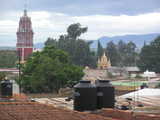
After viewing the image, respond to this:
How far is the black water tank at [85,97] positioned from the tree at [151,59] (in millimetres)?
53437

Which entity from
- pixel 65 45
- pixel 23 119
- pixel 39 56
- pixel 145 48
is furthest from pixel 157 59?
pixel 23 119

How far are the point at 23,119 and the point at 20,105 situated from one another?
338 cm

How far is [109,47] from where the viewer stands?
86.8 meters

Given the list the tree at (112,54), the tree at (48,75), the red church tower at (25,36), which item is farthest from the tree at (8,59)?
the tree at (48,75)

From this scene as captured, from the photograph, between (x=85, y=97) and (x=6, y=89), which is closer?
(x=85, y=97)

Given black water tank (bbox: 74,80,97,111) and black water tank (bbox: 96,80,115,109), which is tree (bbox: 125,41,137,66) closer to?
black water tank (bbox: 96,80,115,109)

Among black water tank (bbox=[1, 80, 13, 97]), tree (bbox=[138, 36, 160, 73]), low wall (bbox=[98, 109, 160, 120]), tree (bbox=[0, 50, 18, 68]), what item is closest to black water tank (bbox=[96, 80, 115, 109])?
low wall (bbox=[98, 109, 160, 120])

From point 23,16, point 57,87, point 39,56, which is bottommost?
point 57,87

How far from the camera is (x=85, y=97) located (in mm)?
15125

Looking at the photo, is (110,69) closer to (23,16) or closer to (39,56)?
(23,16)

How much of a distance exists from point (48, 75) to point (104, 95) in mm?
19343

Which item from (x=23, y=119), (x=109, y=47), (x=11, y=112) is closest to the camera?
(x=23, y=119)

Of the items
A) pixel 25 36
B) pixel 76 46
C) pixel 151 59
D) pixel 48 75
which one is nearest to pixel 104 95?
pixel 48 75

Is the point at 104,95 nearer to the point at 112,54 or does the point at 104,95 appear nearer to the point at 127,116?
the point at 127,116
